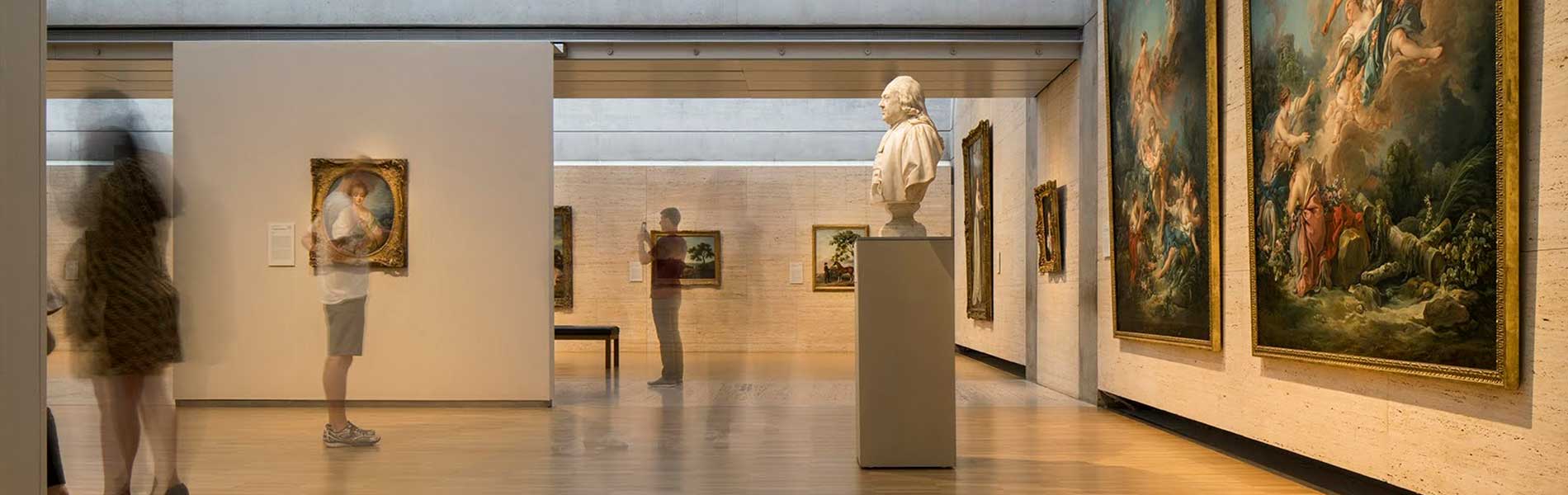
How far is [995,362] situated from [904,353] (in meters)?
13.1

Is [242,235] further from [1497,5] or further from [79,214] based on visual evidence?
[1497,5]

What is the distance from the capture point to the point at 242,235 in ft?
47.0

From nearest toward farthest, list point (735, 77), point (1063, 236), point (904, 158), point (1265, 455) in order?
point (904, 158), point (1265, 455), point (1063, 236), point (735, 77)

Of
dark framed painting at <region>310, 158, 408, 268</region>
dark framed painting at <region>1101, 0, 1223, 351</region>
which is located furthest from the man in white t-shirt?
A: dark framed painting at <region>1101, 0, 1223, 351</region>

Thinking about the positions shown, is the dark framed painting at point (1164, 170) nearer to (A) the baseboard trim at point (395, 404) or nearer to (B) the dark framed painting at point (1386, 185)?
(B) the dark framed painting at point (1386, 185)

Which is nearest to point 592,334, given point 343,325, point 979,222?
point 979,222

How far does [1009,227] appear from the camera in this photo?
64.6 feet

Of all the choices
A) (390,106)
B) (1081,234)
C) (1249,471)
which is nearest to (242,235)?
(390,106)

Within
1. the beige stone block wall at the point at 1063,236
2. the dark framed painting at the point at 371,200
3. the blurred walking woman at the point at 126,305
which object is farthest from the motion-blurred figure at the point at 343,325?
the beige stone block wall at the point at 1063,236

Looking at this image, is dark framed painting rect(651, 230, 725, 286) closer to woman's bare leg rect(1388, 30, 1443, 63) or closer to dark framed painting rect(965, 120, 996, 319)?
dark framed painting rect(965, 120, 996, 319)

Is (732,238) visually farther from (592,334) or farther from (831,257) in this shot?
(592,334)

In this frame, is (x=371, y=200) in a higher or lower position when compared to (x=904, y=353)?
higher

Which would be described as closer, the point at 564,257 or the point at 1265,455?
the point at 1265,455
